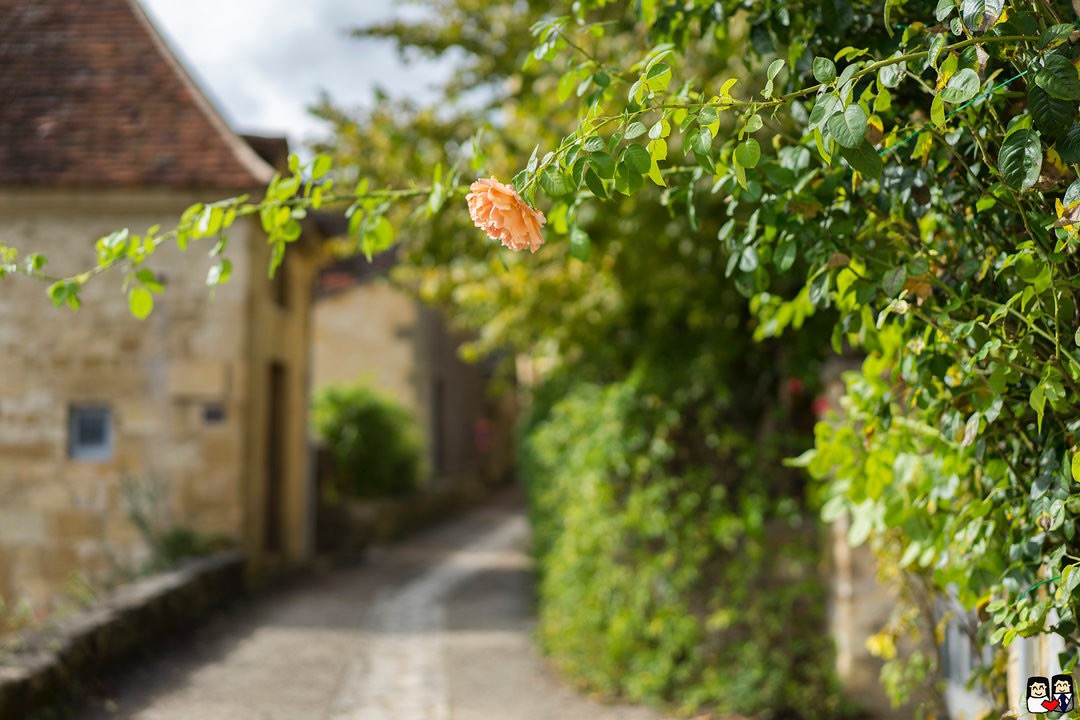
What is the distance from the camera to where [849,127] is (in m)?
1.99

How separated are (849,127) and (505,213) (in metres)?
0.71

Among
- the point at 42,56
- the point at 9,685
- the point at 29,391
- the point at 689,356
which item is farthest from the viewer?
the point at 42,56

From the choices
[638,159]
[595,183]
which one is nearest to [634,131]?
[638,159]

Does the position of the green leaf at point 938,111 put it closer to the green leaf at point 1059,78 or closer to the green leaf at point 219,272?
the green leaf at point 1059,78

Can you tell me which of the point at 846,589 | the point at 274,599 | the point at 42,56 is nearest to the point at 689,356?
the point at 846,589

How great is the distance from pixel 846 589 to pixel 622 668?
1.50 meters

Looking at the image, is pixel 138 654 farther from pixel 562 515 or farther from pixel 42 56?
pixel 42 56

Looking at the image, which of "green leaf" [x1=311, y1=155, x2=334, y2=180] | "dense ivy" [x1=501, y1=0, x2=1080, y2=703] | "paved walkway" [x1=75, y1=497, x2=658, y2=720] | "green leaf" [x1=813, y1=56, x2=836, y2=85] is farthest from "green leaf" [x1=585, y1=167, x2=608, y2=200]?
"paved walkway" [x1=75, y1=497, x2=658, y2=720]

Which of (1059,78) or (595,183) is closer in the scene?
(1059,78)

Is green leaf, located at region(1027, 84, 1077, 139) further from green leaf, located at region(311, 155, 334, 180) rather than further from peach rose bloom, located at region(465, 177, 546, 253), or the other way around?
green leaf, located at region(311, 155, 334, 180)

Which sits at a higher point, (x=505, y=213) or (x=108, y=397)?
(x=505, y=213)

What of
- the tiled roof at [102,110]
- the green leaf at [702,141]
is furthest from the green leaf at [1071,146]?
the tiled roof at [102,110]

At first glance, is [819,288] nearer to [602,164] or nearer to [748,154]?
[748,154]

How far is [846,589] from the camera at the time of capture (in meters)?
5.60
